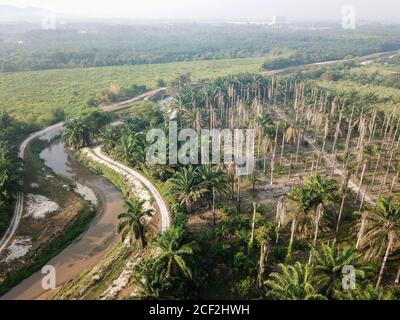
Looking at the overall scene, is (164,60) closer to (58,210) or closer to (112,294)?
(58,210)

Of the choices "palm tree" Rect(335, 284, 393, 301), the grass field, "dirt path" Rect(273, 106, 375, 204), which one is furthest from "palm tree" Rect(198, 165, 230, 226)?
the grass field

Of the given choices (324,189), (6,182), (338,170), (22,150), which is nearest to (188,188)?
(324,189)

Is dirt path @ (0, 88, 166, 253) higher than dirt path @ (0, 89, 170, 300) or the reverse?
higher

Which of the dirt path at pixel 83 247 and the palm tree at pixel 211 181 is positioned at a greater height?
the palm tree at pixel 211 181

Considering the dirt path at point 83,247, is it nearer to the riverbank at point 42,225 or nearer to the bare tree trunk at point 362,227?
the riverbank at point 42,225

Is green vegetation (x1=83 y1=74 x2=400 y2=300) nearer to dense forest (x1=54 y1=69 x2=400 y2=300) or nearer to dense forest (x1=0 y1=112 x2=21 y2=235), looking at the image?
dense forest (x1=54 y1=69 x2=400 y2=300)

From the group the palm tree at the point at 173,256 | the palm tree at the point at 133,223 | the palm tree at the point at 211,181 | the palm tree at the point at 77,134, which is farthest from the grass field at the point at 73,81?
the palm tree at the point at 173,256
